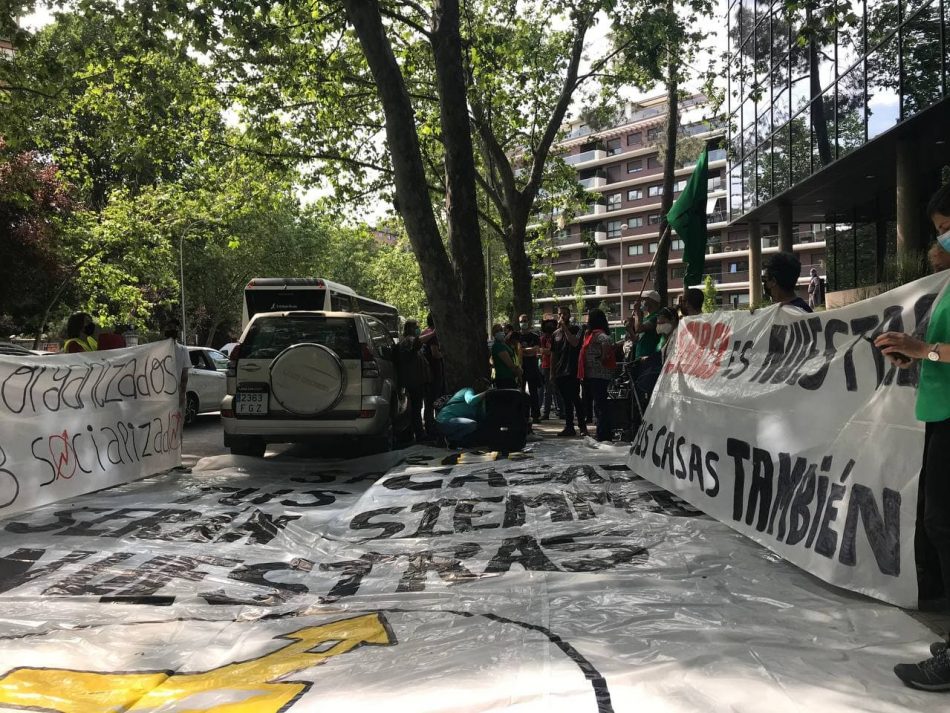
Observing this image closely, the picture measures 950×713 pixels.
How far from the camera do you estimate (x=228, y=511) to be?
580 centimetres

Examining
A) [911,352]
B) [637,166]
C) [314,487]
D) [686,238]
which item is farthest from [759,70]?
[637,166]

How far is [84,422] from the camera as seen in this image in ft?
22.3

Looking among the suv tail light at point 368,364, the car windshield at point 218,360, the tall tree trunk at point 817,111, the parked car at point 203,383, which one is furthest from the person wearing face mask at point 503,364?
the tall tree trunk at point 817,111

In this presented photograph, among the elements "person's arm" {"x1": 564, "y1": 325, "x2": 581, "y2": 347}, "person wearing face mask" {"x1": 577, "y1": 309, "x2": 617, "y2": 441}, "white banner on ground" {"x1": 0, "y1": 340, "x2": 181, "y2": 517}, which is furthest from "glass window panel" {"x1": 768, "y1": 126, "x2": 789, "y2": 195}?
"white banner on ground" {"x1": 0, "y1": 340, "x2": 181, "y2": 517}

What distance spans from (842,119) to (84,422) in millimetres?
15395

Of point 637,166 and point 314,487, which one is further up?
point 637,166

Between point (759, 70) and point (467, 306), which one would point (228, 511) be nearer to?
point (467, 306)

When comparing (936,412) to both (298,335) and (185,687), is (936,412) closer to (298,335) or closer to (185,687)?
(185,687)

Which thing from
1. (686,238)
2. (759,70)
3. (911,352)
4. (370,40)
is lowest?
(911,352)

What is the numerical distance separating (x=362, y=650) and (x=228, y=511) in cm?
323

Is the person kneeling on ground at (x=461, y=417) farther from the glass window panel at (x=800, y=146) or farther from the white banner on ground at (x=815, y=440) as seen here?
the glass window panel at (x=800, y=146)

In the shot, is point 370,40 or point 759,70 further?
point 759,70

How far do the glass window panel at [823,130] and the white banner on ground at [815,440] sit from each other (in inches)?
487

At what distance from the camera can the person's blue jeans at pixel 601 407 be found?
356 inches
